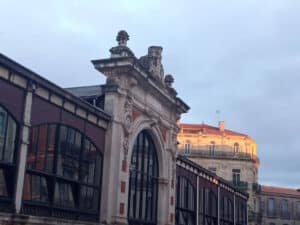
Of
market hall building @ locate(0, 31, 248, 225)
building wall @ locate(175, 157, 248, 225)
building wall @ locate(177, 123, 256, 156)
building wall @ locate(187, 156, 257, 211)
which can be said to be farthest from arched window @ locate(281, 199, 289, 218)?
market hall building @ locate(0, 31, 248, 225)

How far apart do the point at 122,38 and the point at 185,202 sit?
1160 cm

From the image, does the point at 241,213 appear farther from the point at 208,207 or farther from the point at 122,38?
the point at 122,38

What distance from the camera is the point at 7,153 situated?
14.5m

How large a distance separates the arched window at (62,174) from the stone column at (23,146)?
0.38 metres

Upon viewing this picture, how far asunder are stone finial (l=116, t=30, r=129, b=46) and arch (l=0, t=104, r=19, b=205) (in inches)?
311

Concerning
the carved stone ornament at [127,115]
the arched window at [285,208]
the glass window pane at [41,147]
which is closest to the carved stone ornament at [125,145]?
the carved stone ornament at [127,115]

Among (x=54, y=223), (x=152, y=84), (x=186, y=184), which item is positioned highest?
(x=152, y=84)

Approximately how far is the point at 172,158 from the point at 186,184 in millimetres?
3925

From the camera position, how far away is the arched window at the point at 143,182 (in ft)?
72.6

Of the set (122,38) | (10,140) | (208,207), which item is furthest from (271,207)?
(10,140)

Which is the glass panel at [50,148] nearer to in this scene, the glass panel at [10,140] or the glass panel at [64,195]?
the glass panel at [64,195]

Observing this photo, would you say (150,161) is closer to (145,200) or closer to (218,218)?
(145,200)

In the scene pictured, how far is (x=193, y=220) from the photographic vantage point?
1176 inches

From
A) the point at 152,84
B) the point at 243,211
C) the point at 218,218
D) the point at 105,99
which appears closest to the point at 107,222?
the point at 105,99
